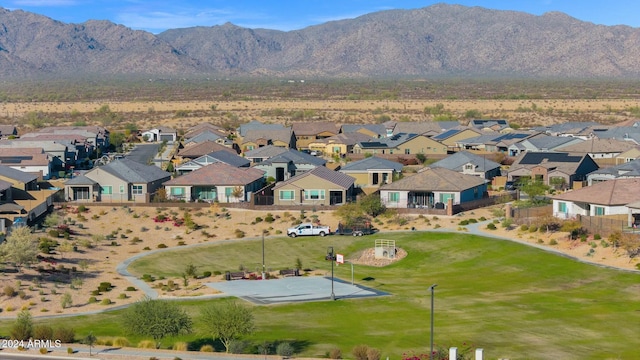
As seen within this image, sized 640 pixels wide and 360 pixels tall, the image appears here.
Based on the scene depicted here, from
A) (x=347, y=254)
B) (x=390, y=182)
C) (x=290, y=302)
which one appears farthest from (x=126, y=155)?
(x=290, y=302)

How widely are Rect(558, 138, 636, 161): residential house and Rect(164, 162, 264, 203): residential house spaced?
39454 mm

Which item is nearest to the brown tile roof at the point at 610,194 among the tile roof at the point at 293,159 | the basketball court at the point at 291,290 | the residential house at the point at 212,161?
the basketball court at the point at 291,290

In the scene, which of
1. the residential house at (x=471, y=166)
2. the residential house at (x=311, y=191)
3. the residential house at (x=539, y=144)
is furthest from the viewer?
the residential house at (x=539, y=144)

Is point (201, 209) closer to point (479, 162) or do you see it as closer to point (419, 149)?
point (479, 162)

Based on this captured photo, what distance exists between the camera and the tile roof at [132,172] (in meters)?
89.4

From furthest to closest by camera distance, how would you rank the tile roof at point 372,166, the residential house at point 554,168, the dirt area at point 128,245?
the tile roof at point 372,166 < the residential house at point 554,168 < the dirt area at point 128,245

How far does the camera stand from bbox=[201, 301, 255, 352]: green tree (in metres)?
43.5

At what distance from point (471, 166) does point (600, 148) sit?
1867 cm

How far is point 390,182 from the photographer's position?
9288 cm

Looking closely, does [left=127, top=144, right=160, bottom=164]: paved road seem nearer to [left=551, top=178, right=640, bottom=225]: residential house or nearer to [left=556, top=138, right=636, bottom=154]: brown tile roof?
[left=556, top=138, right=636, bottom=154]: brown tile roof

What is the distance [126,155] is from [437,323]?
7987 cm

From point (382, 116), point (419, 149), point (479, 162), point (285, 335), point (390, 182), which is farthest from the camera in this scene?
point (382, 116)

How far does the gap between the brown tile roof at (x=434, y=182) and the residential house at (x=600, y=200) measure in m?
10.2

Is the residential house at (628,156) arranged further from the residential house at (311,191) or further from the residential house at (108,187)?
the residential house at (108,187)
